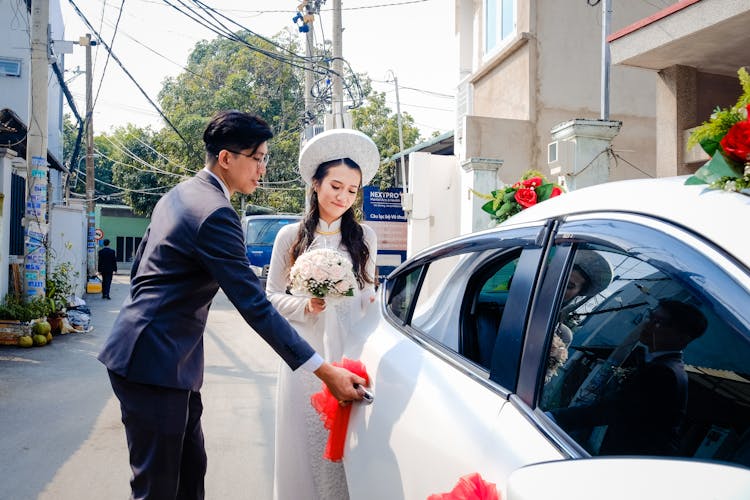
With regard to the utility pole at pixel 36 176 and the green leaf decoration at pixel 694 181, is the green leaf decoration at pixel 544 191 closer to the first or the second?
the green leaf decoration at pixel 694 181

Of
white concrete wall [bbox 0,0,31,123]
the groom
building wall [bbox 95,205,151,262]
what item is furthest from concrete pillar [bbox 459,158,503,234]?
building wall [bbox 95,205,151,262]

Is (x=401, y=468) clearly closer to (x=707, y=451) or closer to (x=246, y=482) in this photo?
(x=707, y=451)

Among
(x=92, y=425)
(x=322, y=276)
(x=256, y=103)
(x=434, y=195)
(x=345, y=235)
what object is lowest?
(x=92, y=425)

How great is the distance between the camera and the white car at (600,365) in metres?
1.15

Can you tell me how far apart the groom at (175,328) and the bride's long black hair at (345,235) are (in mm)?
1006

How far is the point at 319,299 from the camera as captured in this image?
3.12m

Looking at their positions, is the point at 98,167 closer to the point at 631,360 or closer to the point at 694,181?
the point at 631,360

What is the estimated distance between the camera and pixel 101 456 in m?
4.69

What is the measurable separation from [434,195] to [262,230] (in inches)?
248

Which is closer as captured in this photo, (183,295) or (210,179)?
(183,295)

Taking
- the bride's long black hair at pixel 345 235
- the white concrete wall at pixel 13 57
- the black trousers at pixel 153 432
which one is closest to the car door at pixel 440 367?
the bride's long black hair at pixel 345 235

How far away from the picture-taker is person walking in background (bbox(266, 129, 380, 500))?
9.93 ft

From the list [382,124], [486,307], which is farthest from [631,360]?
[382,124]

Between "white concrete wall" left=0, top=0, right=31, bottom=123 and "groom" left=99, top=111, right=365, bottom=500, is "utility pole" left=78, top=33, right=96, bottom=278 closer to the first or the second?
"white concrete wall" left=0, top=0, right=31, bottom=123
